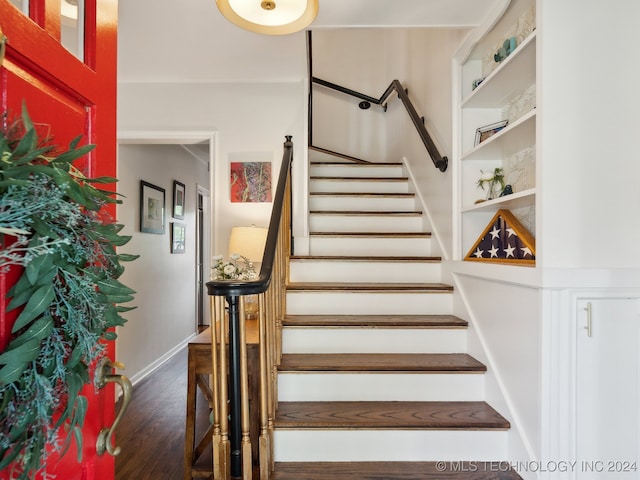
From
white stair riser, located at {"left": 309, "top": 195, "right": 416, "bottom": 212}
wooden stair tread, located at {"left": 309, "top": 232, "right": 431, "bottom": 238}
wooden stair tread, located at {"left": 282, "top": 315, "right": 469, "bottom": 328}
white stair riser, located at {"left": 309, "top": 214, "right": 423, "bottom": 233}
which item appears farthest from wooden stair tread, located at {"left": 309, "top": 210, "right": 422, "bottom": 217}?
wooden stair tread, located at {"left": 282, "top": 315, "right": 469, "bottom": 328}

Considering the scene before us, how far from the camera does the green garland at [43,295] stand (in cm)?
48

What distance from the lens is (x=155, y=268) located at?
4.16 m

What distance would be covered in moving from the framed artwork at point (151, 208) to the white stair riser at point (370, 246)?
187 cm

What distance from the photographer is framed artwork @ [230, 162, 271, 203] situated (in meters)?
3.25

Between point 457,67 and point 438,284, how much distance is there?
4.63ft

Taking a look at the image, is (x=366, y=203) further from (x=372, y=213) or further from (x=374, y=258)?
(x=374, y=258)

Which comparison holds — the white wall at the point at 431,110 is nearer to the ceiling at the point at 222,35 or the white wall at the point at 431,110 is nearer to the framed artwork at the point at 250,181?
the ceiling at the point at 222,35

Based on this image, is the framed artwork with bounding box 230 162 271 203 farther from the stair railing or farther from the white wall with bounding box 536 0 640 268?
the white wall with bounding box 536 0 640 268

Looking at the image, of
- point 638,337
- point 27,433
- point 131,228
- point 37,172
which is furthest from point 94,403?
point 131,228

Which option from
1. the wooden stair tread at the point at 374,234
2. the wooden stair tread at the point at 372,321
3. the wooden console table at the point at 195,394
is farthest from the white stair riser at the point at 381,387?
the wooden stair tread at the point at 374,234

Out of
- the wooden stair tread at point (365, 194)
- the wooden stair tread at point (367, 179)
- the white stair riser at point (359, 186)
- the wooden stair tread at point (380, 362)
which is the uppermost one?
the wooden stair tread at point (367, 179)

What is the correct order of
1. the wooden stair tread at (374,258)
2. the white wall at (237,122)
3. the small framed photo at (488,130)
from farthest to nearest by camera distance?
the white wall at (237,122) < the wooden stair tread at (374,258) < the small framed photo at (488,130)

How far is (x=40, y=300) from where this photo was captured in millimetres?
518

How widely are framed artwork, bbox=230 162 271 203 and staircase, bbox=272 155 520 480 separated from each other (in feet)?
2.02
